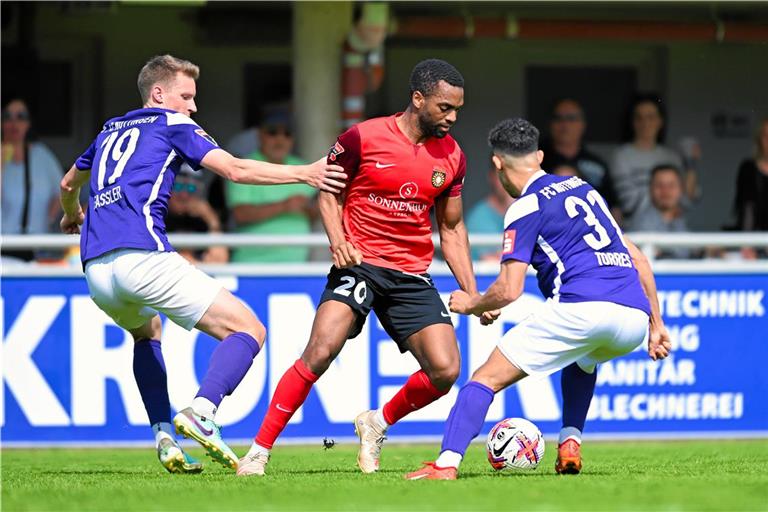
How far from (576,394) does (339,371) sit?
135 inches

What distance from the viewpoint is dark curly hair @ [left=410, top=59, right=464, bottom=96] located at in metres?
7.61

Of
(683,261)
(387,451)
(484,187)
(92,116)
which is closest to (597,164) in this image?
(683,261)

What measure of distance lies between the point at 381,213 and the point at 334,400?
3.38 meters

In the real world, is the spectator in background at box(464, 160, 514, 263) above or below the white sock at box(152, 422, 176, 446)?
above

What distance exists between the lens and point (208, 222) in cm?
1189

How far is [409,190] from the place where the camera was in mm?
7750

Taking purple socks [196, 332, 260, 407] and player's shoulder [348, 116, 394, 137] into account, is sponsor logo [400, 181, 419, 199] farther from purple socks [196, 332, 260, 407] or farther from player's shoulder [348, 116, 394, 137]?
purple socks [196, 332, 260, 407]

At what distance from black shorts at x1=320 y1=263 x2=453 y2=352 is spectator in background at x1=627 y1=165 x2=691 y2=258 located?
207 inches

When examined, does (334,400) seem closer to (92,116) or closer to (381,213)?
(381,213)

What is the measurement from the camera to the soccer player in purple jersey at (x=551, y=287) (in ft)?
23.4

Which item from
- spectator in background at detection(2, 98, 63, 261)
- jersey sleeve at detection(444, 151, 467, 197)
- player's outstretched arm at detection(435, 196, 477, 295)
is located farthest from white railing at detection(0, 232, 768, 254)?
jersey sleeve at detection(444, 151, 467, 197)

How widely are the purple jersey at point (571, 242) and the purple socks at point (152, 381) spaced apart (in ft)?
6.74


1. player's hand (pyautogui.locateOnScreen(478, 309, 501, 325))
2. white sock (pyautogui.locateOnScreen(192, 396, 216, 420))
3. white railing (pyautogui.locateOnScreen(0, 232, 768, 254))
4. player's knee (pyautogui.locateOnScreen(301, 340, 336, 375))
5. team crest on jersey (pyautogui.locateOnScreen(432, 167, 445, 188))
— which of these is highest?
team crest on jersey (pyautogui.locateOnScreen(432, 167, 445, 188))

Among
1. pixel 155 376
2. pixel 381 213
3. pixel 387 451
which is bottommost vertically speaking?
pixel 387 451
